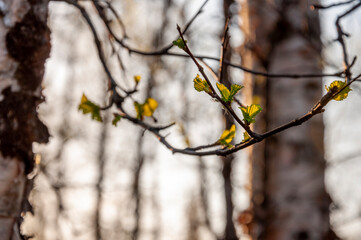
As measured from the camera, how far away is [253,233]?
2.29 metres

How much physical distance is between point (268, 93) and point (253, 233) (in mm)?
773

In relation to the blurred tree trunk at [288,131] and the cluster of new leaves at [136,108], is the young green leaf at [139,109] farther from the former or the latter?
the blurred tree trunk at [288,131]

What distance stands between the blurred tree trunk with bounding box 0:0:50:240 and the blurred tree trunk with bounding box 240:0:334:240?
47.4 inches

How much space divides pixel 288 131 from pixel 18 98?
1614mm

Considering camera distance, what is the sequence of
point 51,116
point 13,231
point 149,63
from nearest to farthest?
1. point 13,231
2. point 149,63
3. point 51,116

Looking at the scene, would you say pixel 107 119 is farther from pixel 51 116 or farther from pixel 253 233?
pixel 253 233

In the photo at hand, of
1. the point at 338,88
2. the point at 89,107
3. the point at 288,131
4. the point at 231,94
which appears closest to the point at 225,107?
the point at 231,94

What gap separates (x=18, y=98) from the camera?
106cm

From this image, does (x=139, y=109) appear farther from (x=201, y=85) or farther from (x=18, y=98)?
(x=201, y=85)

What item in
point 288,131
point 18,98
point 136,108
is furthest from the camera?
point 288,131

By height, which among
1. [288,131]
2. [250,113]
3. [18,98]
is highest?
[288,131]

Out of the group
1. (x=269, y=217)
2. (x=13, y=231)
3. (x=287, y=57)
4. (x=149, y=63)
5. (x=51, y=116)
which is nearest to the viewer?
(x=13, y=231)

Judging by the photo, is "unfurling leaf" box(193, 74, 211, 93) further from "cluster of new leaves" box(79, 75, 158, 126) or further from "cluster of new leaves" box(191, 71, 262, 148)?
"cluster of new leaves" box(79, 75, 158, 126)

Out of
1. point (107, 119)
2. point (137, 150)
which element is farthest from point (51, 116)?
point (137, 150)
